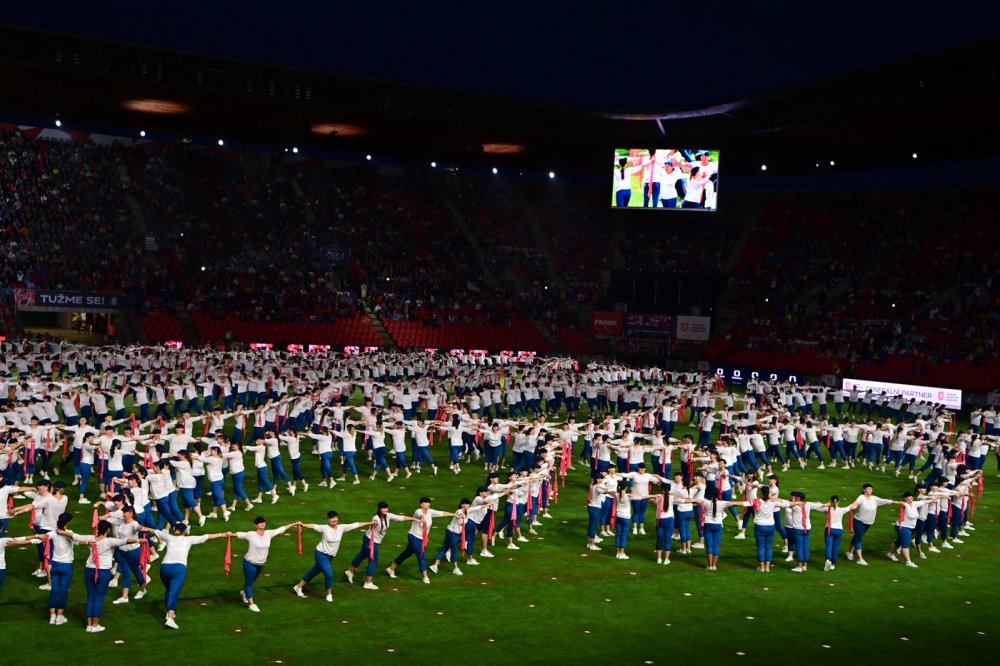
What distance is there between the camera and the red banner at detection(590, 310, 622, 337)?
61.8 m

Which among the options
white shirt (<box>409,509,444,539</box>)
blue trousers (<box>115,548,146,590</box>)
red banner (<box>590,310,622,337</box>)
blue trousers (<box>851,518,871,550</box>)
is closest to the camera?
blue trousers (<box>115,548,146,590</box>)

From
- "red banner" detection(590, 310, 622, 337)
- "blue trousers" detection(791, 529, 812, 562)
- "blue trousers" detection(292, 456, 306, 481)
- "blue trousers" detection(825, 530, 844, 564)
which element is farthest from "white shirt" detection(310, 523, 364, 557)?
"red banner" detection(590, 310, 622, 337)

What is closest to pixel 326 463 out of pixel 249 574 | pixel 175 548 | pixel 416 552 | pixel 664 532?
pixel 416 552

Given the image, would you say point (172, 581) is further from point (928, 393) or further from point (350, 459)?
point (928, 393)

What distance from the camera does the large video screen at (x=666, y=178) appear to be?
58.4m

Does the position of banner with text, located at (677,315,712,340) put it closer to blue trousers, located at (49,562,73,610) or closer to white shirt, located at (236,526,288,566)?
white shirt, located at (236,526,288,566)

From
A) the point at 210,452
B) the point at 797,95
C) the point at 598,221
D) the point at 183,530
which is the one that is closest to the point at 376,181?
the point at 598,221

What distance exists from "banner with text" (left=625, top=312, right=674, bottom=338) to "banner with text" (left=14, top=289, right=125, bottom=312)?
27.2 meters

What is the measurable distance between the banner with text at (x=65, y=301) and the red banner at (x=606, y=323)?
2627 cm

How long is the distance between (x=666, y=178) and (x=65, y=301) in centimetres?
3138

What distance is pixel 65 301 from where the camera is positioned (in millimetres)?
A: 48812

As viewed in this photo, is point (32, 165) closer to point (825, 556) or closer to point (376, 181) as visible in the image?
point (376, 181)

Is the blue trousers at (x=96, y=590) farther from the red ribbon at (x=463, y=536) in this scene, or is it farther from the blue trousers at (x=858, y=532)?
the blue trousers at (x=858, y=532)

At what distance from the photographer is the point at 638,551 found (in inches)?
795
